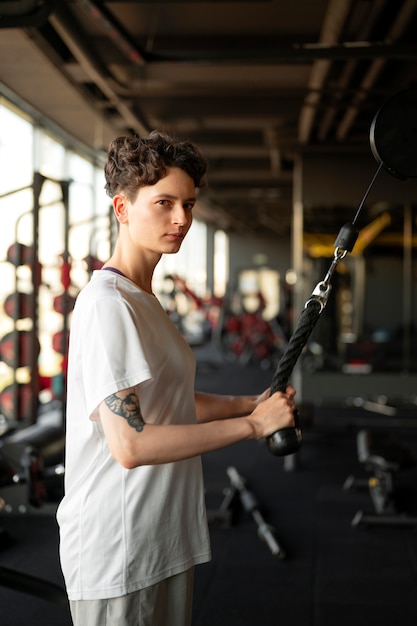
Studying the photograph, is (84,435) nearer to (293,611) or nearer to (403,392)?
(293,611)

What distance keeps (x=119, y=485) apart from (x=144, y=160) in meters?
0.53

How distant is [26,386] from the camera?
13.4 ft

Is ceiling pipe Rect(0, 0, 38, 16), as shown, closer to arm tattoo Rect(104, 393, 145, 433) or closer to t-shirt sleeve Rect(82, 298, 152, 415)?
t-shirt sleeve Rect(82, 298, 152, 415)

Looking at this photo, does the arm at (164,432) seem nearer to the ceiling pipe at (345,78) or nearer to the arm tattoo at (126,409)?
the arm tattoo at (126,409)

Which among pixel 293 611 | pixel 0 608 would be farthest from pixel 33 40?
pixel 293 611

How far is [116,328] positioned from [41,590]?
1425 mm

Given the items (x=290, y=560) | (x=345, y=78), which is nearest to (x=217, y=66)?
(x=345, y=78)

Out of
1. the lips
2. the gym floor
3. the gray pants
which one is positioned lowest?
the gym floor

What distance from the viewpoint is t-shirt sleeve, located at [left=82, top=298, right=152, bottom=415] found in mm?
1079

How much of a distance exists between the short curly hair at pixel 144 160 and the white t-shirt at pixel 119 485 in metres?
0.16

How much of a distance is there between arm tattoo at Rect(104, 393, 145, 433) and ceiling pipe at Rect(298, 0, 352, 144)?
2.56 meters

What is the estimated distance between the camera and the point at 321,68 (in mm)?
4203

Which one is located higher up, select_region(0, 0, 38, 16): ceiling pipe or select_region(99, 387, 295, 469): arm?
select_region(0, 0, 38, 16): ceiling pipe

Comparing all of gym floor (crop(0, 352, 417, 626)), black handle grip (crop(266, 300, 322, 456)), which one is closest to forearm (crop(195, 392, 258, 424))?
black handle grip (crop(266, 300, 322, 456))
